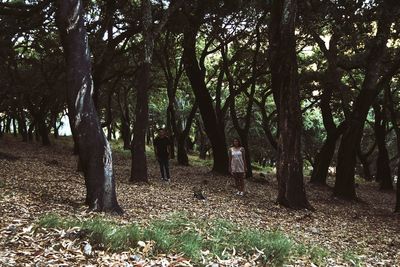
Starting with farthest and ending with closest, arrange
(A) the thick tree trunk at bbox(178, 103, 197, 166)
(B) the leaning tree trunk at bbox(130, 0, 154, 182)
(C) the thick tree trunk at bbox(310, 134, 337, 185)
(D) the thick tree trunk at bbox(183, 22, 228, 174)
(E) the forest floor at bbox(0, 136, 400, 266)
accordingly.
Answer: (A) the thick tree trunk at bbox(178, 103, 197, 166) → (C) the thick tree trunk at bbox(310, 134, 337, 185) → (D) the thick tree trunk at bbox(183, 22, 228, 174) → (B) the leaning tree trunk at bbox(130, 0, 154, 182) → (E) the forest floor at bbox(0, 136, 400, 266)

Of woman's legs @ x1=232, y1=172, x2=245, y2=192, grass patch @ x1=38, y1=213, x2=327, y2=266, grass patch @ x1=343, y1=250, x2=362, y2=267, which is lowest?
grass patch @ x1=343, y1=250, x2=362, y2=267

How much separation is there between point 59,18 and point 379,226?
356 inches

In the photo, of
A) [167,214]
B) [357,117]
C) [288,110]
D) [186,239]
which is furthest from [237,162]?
[186,239]

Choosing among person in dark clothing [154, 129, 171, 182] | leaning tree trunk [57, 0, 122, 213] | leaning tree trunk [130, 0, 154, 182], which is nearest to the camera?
leaning tree trunk [57, 0, 122, 213]

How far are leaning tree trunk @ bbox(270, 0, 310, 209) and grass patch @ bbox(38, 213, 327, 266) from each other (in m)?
4.76

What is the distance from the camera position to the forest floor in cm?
568

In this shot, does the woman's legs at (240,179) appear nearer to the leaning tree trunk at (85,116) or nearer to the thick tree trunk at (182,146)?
the leaning tree trunk at (85,116)

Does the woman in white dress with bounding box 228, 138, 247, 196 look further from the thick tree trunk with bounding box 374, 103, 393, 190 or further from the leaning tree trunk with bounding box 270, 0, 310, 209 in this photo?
the thick tree trunk with bounding box 374, 103, 393, 190

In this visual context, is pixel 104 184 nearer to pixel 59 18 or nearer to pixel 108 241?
pixel 108 241

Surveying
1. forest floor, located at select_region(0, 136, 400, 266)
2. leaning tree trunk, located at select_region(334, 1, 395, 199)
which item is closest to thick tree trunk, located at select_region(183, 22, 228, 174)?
forest floor, located at select_region(0, 136, 400, 266)

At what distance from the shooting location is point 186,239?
653 centimetres

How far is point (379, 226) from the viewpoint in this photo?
11.6m

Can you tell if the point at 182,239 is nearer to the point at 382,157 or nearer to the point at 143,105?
the point at 143,105

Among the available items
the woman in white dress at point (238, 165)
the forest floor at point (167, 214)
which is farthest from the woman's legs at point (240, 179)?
the forest floor at point (167, 214)
